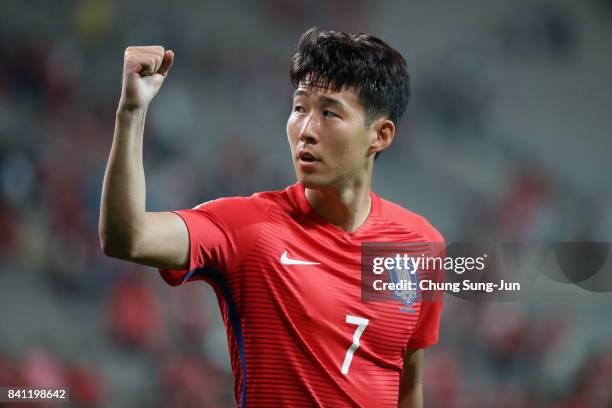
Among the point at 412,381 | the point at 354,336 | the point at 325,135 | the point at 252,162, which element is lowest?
the point at 412,381

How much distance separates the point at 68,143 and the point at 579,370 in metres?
3.12

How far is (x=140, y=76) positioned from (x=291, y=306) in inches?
27.3

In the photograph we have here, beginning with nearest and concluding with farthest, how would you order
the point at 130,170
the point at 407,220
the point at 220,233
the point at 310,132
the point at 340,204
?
the point at 130,170 < the point at 220,233 < the point at 310,132 < the point at 340,204 < the point at 407,220

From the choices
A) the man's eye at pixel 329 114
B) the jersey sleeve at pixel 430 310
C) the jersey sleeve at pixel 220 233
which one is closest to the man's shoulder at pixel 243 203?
the jersey sleeve at pixel 220 233

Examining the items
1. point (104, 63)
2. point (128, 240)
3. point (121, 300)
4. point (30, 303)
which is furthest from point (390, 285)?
point (104, 63)

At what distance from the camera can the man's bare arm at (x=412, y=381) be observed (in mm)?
2393

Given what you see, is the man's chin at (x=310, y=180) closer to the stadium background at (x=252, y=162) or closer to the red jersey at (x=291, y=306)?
the red jersey at (x=291, y=306)

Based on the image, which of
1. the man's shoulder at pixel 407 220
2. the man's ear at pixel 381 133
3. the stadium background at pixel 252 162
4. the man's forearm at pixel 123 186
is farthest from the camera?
the stadium background at pixel 252 162

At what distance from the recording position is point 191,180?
15.3 ft

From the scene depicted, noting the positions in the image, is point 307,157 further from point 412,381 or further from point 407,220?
point 412,381

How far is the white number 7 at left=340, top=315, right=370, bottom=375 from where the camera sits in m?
2.03

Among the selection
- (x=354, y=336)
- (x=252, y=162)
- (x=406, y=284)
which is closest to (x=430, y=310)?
(x=406, y=284)

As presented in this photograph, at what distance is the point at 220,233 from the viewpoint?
1.92m

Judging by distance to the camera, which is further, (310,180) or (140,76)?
(310,180)
